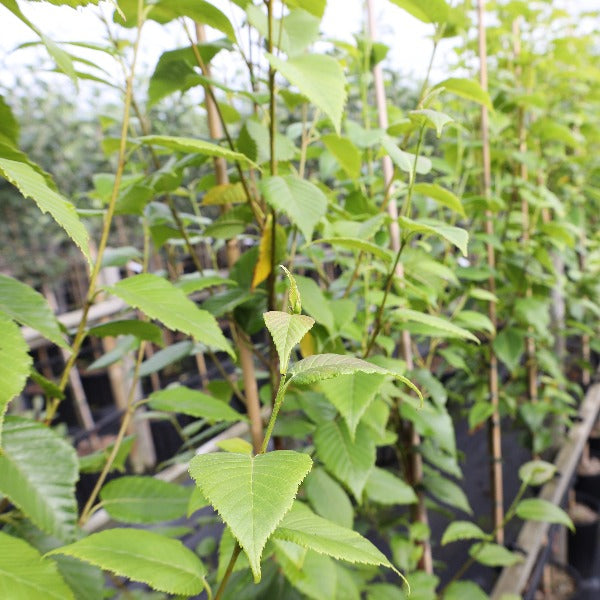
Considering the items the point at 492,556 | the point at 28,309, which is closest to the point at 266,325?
the point at 28,309

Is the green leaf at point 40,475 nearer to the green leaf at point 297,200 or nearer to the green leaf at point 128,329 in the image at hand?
the green leaf at point 128,329

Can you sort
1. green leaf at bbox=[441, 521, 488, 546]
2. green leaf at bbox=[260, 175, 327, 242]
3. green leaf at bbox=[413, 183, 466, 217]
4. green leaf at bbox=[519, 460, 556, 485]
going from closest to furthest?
green leaf at bbox=[260, 175, 327, 242], green leaf at bbox=[413, 183, 466, 217], green leaf at bbox=[441, 521, 488, 546], green leaf at bbox=[519, 460, 556, 485]

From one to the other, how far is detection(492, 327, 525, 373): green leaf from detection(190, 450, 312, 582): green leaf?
1173 mm

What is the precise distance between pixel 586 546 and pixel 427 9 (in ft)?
7.49

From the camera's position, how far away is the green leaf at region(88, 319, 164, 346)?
61cm

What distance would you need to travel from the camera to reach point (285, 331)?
12.8 inches

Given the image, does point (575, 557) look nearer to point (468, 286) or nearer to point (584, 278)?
point (584, 278)

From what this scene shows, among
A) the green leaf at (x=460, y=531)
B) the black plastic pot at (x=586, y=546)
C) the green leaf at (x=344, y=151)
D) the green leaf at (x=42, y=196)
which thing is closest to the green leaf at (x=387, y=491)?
the green leaf at (x=460, y=531)

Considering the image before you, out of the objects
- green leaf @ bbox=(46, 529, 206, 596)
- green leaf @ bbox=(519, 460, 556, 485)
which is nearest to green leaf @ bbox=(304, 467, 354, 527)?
green leaf @ bbox=(46, 529, 206, 596)

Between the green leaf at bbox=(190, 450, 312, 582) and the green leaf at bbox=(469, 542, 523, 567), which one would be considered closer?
the green leaf at bbox=(190, 450, 312, 582)

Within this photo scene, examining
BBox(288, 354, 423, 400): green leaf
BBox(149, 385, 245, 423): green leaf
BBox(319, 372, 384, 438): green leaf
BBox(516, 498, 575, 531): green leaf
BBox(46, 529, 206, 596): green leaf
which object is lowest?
BBox(516, 498, 575, 531): green leaf

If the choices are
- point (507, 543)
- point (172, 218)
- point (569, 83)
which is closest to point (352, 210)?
point (172, 218)

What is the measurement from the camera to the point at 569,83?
1.96m

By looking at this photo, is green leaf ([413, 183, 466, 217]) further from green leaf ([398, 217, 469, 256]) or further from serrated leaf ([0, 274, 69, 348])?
serrated leaf ([0, 274, 69, 348])
